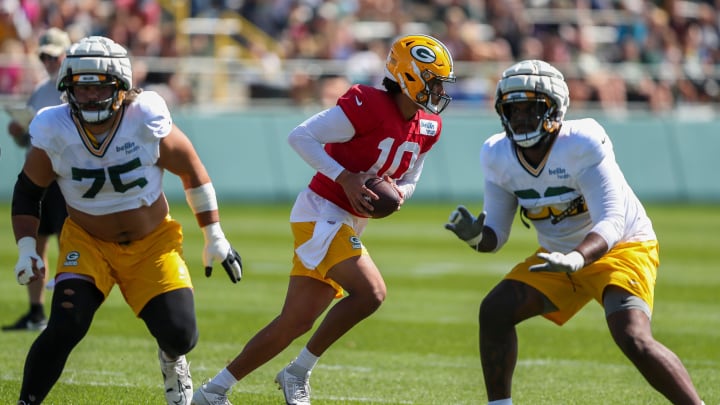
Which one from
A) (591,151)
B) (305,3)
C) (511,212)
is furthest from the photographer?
(305,3)

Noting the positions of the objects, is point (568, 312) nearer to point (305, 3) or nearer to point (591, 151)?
point (591, 151)

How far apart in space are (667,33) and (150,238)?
1918 cm

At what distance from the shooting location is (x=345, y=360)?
8.70 metres

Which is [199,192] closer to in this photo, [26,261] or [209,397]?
[26,261]

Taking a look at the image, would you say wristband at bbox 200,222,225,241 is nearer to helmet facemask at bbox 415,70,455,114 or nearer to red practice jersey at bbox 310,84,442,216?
red practice jersey at bbox 310,84,442,216

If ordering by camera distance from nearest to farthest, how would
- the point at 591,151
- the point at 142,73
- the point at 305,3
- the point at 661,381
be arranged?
1. the point at 661,381
2. the point at 591,151
3. the point at 142,73
4. the point at 305,3

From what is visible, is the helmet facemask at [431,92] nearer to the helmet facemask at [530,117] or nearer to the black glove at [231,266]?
the helmet facemask at [530,117]

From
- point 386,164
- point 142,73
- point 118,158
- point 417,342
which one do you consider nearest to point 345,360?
point 417,342

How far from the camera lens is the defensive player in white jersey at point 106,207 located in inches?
242

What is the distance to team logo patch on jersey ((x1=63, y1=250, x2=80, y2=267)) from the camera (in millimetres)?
6305

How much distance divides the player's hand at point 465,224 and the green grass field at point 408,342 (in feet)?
4.74

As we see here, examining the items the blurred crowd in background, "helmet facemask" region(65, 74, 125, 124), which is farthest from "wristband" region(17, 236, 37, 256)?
the blurred crowd in background

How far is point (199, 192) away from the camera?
6473 millimetres

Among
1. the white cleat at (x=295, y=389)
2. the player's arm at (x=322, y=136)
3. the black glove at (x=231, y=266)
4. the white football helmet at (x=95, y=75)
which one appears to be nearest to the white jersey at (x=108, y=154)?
the white football helmet at (x=95, y=75)
